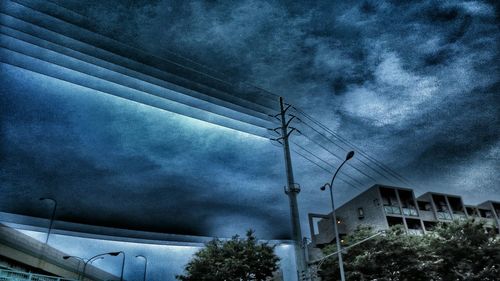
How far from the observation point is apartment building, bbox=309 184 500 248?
34562 mm

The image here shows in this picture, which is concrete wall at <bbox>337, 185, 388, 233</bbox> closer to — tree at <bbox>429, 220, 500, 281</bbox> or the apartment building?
the apartment building

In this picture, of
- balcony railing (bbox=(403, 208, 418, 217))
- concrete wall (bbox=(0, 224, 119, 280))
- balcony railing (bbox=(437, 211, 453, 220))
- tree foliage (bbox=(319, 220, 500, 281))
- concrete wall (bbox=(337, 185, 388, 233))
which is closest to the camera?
tree foliage (bbox=(319, 220, 500, 281))

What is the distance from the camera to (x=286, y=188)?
14.0m

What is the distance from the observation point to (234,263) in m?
28.5

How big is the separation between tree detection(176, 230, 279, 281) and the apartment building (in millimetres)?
→ 10449

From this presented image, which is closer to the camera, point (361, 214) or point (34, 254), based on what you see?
point (34, 254)

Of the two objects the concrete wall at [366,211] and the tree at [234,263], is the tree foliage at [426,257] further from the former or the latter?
the concrete wall at [366,211]

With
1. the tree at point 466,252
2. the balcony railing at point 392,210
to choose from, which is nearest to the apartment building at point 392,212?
the balcony railing at point 392,210

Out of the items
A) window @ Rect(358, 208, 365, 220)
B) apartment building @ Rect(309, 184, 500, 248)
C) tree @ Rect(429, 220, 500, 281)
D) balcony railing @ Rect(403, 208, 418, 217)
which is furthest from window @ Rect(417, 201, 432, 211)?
tree @ Rect(429, 220, 500, 281)

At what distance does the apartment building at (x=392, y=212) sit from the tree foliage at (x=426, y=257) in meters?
6.84

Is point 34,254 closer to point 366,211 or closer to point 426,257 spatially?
point 366,211

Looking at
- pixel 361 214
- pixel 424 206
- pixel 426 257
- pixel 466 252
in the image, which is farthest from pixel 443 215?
pixel 426 257

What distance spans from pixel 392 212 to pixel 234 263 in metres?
17.6

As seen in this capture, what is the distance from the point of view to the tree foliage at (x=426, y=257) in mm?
24562
